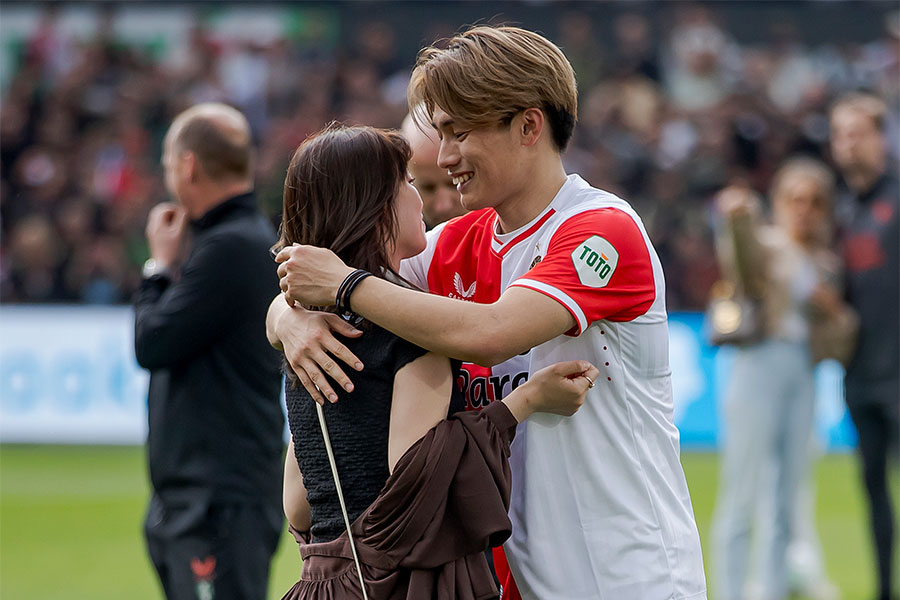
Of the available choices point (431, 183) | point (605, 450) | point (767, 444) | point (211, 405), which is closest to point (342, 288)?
point (605, 450)

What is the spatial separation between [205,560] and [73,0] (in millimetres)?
15762

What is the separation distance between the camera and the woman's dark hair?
295 cm

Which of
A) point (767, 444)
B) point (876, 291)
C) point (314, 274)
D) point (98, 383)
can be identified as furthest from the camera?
point (98, 383)

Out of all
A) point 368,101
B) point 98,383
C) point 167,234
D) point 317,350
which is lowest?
point 98,383

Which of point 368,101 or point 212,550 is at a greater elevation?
point 368,101

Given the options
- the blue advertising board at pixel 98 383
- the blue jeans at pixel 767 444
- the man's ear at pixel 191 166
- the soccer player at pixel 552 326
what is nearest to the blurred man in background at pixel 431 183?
the man's ear at pixel 191 166

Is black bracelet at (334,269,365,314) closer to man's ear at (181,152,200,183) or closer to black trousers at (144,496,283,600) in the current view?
black trousers at (144,496,283,600)

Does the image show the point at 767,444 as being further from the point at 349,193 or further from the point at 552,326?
the point at 349,193

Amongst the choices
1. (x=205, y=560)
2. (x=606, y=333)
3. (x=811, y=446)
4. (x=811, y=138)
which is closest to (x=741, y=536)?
(x=811, y=446)

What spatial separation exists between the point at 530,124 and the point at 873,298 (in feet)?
18.6

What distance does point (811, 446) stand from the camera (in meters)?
7.94

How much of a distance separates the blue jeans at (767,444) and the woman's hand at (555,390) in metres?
4.68

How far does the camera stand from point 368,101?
1703 centimetres

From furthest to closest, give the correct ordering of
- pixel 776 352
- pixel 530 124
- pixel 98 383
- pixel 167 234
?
pixel 98 383 < pixel 776 352 < pixel 167 234 < pixel 530 124
